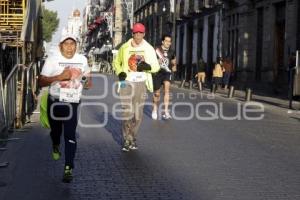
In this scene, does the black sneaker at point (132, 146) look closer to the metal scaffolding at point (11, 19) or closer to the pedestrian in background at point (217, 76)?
the metal scaffolding at point (11, 19)

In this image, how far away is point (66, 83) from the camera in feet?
25.1

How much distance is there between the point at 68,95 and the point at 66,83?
15 cm

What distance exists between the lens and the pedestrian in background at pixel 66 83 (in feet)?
24.9

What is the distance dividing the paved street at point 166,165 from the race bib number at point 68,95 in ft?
2.99

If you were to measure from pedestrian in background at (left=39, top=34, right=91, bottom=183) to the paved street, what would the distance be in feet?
2.09

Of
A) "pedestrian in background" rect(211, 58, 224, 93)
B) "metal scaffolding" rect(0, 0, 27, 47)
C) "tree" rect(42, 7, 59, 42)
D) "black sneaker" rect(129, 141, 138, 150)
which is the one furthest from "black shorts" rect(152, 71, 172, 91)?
"tree" rect(42, 7, 59, 42)

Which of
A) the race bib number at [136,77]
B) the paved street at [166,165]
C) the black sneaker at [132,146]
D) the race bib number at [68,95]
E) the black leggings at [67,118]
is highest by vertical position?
the race bib number at [136,77]

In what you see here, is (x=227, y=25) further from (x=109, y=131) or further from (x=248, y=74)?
(x=109, y=131)

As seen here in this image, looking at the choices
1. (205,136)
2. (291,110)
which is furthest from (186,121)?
(291,110)

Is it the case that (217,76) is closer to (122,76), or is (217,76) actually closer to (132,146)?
(132,146)

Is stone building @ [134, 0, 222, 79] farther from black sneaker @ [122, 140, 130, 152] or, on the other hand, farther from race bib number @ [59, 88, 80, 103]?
race bib number @ [59, 88, 80, 103]

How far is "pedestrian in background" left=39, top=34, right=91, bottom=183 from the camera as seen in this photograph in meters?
7.59

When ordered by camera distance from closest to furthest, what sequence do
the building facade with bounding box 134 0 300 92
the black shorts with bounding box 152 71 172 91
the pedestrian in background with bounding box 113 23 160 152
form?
the pedestrian in background with bounding box 113 23 160 152
the black shorts with bounding box 152 71 172 91
the building facade with bounding box 134 0 300 92

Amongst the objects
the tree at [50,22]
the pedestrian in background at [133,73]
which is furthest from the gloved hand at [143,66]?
the tree at [50,22]
